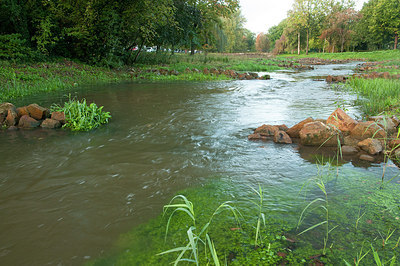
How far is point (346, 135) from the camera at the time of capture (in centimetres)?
461

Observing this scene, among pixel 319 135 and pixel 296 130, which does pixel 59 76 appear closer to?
pixel 296 130

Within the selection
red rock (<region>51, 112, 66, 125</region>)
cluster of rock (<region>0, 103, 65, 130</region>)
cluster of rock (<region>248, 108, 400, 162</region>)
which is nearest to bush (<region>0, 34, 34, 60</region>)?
cluster of rock (<region>0, 103, 65, 130</region>)

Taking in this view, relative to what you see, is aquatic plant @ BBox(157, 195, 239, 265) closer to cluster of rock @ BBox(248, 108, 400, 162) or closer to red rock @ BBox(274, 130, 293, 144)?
red rock @ BBox(274, 130, 293, 144)

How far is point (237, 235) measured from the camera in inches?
89.4

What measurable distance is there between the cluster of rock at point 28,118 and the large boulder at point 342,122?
561 cm

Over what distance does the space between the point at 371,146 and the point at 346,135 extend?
588mm

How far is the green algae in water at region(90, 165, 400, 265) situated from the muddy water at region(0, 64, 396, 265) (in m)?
0.20

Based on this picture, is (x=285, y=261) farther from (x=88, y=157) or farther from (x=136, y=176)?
(x=88, y=157)

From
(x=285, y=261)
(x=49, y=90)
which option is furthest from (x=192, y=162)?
(x=49, y=90)

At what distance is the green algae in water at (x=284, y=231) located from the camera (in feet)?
6.65

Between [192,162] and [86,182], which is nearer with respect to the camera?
[86,182]

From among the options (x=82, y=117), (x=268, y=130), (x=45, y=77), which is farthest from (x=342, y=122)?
(x=45, y=77)

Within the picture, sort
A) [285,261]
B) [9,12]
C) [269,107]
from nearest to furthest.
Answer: [285,261] → [269,107] → [9,12]

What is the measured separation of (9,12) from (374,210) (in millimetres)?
16410
